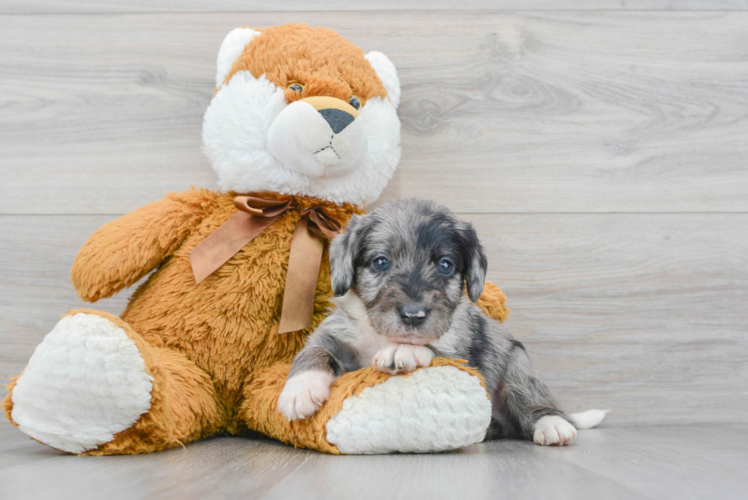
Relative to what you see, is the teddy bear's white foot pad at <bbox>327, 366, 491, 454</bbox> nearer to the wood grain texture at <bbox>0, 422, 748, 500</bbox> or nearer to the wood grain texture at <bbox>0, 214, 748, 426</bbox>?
the wood grain texture at <bbox>0, 422, 748, 500</bbox>

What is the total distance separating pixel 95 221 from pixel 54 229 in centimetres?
15

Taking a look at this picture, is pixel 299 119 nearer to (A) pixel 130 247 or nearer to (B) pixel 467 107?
(A) pixel 130 247

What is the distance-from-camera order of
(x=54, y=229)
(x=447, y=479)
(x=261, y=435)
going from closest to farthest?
(x=447, y=479) → (x=261, y=435) → (x=54, y=229)

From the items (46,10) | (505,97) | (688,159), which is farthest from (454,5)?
(46,10)

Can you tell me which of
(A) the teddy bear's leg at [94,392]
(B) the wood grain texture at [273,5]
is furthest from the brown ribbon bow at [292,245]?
(B) the wood grain texture at [273,5]

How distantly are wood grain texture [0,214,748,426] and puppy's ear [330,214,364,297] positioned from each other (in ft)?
2.38

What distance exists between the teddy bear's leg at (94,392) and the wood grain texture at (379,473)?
0.05m

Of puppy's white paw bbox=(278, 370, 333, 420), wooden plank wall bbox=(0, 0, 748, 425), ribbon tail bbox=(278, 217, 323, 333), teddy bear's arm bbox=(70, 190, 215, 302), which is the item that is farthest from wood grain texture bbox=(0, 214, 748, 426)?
puppy's white paw bbox=(278, 370, 333, 420)

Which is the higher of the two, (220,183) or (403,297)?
(220,183)

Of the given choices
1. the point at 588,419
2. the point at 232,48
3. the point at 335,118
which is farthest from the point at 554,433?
the point at 232,48

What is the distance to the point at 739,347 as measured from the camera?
2033 millimetres

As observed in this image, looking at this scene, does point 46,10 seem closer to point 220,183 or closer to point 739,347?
point 220,183

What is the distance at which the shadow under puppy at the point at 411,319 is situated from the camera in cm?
126

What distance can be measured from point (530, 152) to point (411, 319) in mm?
1097
